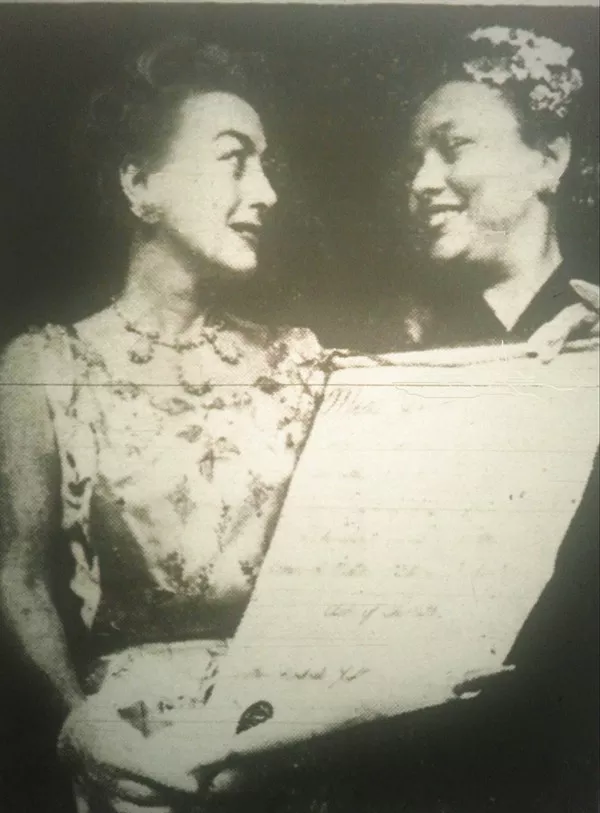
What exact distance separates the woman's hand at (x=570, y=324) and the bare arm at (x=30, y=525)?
103 centimetres

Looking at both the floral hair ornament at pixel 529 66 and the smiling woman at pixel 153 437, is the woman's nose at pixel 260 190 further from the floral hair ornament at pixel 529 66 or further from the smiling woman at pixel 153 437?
the floral hair ornament at pixel 529 66

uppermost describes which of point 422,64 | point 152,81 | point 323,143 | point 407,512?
point 152,81

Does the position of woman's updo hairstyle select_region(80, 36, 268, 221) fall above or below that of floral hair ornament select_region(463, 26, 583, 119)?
above

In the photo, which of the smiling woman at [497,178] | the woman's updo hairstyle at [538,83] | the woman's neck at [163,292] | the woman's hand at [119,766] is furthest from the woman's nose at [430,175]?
the woman's hand at [119,766]

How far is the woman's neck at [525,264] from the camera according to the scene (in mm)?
1274

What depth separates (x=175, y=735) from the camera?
122cm

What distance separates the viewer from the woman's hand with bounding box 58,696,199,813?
47.7 inches

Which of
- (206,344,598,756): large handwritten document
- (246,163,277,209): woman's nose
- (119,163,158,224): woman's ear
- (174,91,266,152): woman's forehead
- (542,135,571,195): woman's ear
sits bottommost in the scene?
(206,344,598,756): large handwritten document

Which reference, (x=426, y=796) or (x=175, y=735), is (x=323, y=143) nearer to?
(x=175, y=735)

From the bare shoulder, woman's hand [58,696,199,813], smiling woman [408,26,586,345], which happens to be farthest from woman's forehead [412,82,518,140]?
woman's hand [58,696,199,813]

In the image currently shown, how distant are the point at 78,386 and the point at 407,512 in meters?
0.72

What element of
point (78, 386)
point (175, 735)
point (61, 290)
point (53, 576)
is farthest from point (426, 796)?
point (61, 290)

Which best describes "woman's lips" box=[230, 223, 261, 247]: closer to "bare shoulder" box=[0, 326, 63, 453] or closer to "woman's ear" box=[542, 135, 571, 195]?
"bare shoulder" box=[0, 326, 63, 453]

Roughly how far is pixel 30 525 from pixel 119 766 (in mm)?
513
